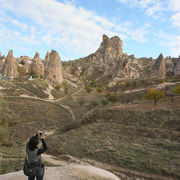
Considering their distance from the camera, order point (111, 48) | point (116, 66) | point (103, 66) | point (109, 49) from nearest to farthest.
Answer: point (116, 66) → point (103, 66) → point (109, 49) → point (111, 48)

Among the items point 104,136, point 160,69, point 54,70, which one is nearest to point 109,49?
point 160,69

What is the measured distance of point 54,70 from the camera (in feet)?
204

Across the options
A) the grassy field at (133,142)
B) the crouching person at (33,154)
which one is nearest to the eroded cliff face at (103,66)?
the grassy field at (133,142)

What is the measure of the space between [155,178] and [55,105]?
32784mm

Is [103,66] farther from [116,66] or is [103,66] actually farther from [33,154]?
[33,154]

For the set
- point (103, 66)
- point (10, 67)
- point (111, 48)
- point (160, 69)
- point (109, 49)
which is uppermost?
point (111, 48)

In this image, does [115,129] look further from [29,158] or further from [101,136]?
[29,158]

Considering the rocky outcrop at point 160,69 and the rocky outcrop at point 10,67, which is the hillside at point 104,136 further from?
the rocky outcrop at point 160,69

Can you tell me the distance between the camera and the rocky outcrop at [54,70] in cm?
6125

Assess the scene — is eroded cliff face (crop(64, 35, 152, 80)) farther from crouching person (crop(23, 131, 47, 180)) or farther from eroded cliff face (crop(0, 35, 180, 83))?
crouching person (crop(23, 131, 47, 180))

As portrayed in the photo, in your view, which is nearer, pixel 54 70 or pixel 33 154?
pixel 33 154

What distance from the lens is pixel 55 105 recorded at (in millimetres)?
39719

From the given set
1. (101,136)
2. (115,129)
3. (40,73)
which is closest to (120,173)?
(101,136)

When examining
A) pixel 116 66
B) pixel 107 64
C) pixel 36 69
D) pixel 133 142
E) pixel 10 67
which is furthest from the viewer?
pixel 107 64
